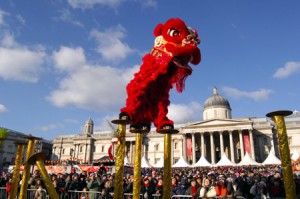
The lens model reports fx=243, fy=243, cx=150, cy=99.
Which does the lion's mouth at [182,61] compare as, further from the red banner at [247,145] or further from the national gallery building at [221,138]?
the red banner at [247,145]

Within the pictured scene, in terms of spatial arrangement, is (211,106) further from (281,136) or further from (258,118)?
(281,136)

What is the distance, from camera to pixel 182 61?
4.21 metres

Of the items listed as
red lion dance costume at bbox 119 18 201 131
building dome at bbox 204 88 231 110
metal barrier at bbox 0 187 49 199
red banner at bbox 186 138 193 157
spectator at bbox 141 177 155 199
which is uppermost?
building dome at bbox 204 88 231 110

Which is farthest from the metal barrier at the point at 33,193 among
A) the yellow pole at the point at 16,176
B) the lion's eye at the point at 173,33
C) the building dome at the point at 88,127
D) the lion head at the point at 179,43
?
the building dome at the point at 88,127

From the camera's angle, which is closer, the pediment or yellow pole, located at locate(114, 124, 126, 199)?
yellow pole, located at locate(114, 124, 126, 199)

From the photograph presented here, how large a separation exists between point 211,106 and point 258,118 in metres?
13.4

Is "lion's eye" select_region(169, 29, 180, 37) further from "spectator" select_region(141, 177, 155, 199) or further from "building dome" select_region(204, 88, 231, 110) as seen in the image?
"building dome" select_region(204, 88, 231, 110)

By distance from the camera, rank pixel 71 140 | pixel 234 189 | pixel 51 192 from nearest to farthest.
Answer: pixel 51 192, pixel 234 189, pixel 71 140

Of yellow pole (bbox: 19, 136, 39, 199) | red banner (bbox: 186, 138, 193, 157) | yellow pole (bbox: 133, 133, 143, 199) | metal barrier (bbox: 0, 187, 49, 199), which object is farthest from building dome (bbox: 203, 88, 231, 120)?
yellow pole (bbox: 19, 136, 39, 199)

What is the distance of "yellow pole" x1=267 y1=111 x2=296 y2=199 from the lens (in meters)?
3.01

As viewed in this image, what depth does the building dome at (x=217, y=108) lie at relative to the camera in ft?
167

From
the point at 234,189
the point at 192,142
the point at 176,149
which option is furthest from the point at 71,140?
the point at 234,189

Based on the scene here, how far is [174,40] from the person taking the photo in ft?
13.8

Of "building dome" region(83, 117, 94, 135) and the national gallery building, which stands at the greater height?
"building dome" region(83, 117, 94, 135)
